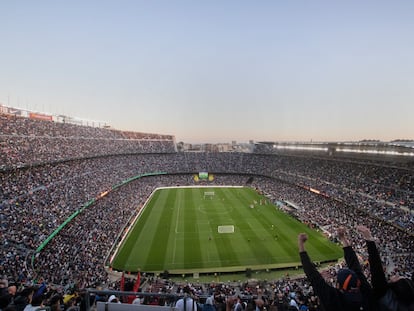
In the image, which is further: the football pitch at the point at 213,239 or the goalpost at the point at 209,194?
the goalpost at the point at 209,194

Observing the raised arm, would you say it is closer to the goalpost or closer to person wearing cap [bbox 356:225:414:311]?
person wearing cap [bbox 356:225:414:311]

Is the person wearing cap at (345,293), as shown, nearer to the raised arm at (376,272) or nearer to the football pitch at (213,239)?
the raised arm at (376,272)

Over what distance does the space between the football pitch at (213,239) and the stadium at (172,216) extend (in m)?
0.14

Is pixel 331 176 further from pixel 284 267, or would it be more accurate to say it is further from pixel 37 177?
pixel 37 177

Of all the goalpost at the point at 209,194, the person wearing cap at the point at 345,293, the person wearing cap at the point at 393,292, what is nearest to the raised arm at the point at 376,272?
the person wearing cap at the point at 393,292

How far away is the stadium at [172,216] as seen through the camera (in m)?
20.1

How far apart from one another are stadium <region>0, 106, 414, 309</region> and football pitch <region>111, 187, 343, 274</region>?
14 cm

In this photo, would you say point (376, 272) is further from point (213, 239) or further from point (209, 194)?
point (209, 194)

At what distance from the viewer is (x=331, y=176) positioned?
45.8m

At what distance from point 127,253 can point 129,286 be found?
2042 centimetres

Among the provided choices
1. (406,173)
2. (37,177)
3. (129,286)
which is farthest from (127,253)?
(406,173)

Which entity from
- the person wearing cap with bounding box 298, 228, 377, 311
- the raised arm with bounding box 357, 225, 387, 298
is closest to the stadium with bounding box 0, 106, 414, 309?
the person wearing cap with bounding box 298, 228, 377, 311

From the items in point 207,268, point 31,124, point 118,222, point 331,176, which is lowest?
point 207,268

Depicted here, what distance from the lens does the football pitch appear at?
2464 cm
